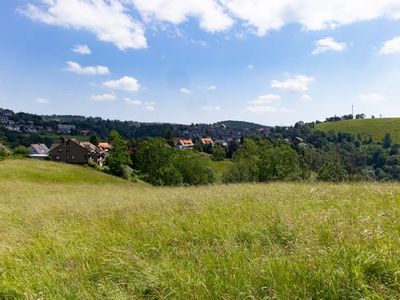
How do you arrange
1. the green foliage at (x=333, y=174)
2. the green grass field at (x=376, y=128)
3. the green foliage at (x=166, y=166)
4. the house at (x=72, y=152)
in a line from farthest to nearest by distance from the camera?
the green grass field at (x=376, y=128), the house at (x=72, y=152), the green foliage at (x=166, y=166), the green foliage at (x=333, y=174)

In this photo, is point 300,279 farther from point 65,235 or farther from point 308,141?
point 308,141

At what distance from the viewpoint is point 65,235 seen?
6449 mm

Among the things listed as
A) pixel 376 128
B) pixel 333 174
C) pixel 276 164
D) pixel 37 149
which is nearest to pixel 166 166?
pixel 276 164

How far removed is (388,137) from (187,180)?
104 m

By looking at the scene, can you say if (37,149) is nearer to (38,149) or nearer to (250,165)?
(38,149)

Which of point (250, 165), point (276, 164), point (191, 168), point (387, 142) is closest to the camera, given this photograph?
point (276, 164)

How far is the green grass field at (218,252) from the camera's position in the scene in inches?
139

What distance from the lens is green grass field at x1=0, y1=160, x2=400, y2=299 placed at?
353 cm

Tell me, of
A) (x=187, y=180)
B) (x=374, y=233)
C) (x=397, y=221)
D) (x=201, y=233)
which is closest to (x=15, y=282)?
(x=201, y=233)

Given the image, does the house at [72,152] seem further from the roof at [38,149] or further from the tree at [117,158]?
the roof at [38,149]

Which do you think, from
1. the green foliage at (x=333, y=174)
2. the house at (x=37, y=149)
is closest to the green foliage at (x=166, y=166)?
the green foliage at (x=333, y=174)

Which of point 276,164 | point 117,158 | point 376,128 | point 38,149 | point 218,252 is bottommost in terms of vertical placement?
point 38,149

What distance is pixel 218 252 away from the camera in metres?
4.66

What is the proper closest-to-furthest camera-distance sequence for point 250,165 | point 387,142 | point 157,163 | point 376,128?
point 250,165
point 157,163
point 387,142
point 376,128
